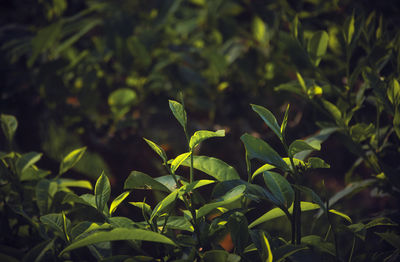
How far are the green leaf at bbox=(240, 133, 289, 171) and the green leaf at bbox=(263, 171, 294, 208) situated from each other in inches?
1.5

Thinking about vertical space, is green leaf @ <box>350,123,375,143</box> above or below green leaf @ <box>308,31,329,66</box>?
below

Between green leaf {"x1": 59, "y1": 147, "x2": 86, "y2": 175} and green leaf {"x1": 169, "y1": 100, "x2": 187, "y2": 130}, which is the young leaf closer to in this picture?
green leaf {"x1": 169, "y1": 100, "x2": 187, "y2": 130}

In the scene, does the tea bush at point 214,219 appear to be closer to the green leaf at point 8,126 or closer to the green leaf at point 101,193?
the green leaf at point 101,193

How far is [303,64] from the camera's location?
3.02 feet

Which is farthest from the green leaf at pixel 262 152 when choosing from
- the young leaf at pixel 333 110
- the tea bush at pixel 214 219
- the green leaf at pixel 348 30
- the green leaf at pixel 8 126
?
the green leaf at pixel 8 126

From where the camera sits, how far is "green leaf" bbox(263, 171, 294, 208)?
Result: 19.9 inches

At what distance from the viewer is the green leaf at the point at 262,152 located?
1.56 feet

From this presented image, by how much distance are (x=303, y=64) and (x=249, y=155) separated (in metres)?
0.53

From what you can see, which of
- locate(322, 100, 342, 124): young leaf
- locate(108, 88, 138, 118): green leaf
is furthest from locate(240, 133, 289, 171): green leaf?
locate(108, 88, 138, 118): green leaf

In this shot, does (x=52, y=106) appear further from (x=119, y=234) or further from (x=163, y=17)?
(x=119, y=234)

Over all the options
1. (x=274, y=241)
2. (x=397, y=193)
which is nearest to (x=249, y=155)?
(x=274, y=241)

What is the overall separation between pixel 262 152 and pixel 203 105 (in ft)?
2.57

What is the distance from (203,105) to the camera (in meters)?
1.25

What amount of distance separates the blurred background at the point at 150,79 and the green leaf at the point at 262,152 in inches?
23.1
